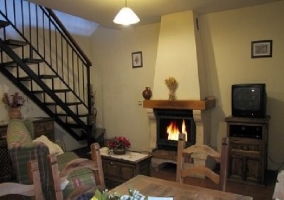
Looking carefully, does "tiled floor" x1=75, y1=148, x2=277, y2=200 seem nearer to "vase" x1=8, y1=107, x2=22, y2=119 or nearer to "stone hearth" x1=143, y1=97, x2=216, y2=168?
"stone hearth" x1=143, y1=97, x2=216, y2=168

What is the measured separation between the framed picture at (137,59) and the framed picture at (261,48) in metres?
2.12

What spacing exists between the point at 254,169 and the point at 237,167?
23 cm

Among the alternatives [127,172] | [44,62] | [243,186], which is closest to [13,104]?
[44,62]

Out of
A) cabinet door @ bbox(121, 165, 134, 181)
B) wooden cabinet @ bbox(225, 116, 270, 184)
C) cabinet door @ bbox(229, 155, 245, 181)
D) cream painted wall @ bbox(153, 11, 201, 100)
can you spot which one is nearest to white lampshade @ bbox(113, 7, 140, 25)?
cream painted wall @ bbox(153, 11, 201, 100)

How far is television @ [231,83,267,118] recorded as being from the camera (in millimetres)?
3471

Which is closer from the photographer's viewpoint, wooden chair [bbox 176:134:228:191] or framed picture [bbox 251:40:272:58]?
wooden chair [bbox 176:134:228:191]

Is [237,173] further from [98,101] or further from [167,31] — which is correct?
[98,101]

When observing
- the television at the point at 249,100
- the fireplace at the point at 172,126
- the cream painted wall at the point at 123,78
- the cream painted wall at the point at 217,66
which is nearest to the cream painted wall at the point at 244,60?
the cream painted wall at the point at 217,66

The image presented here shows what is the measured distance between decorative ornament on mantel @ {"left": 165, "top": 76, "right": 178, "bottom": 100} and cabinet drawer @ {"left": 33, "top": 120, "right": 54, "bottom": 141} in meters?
2.22

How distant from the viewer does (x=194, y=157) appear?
3.83 m

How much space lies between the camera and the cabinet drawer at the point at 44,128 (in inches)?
167

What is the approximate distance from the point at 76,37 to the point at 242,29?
3571 mm

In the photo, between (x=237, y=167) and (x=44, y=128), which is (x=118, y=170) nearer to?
(x=237, y=167)

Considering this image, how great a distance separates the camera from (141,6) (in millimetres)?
3670
